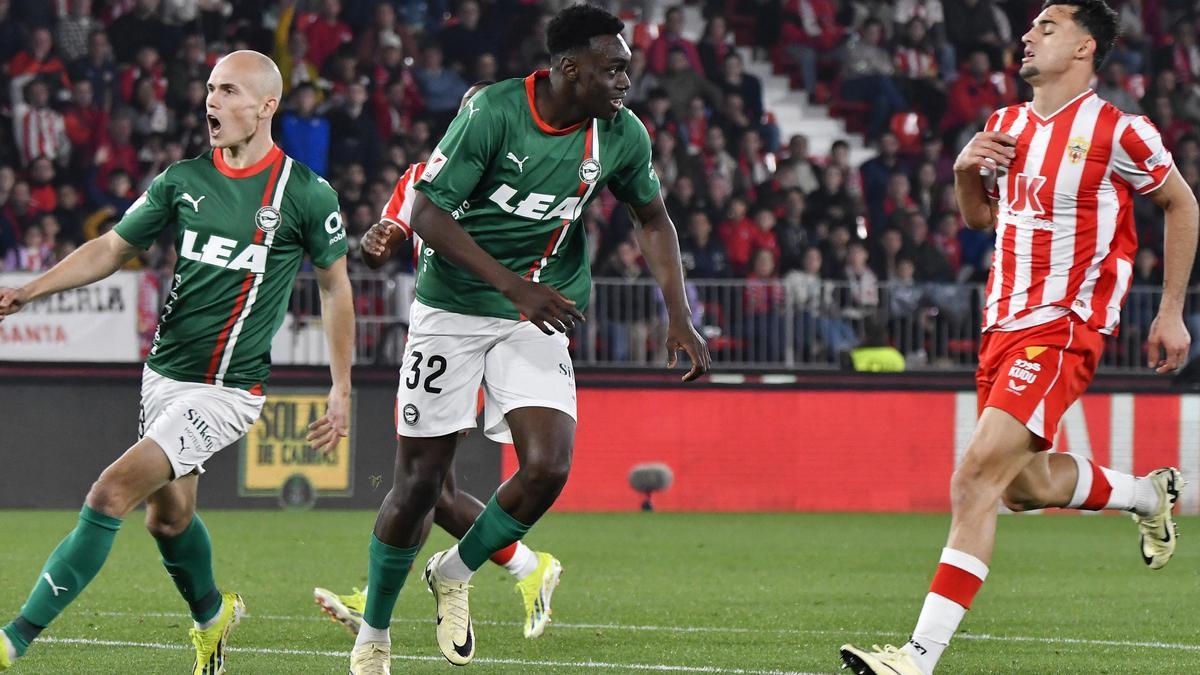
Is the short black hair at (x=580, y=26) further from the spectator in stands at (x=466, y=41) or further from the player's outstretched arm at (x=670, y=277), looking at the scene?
the spectator in stands at (x=466, y=41)

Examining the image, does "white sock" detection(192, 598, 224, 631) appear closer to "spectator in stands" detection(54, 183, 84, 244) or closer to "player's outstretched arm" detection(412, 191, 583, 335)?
"player's outstretched arm" detection(412, 191, 583, 335)

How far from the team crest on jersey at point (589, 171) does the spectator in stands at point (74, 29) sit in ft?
45.6

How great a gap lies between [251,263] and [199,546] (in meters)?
1.01

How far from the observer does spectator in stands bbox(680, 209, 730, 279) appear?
17.6 meters

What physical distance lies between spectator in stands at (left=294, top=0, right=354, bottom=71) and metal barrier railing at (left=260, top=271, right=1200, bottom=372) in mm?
4787

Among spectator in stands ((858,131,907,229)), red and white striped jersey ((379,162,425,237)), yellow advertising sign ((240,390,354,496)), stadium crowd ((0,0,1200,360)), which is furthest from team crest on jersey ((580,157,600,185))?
spectator in stands ((858,131,907,229))

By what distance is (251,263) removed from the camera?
6.30 m

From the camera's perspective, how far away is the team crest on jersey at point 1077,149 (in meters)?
6.55

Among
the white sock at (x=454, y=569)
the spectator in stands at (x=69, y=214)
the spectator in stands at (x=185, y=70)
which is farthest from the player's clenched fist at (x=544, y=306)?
the spectator in stands at (x=185, y=70)

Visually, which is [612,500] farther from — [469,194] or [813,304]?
[469,194]

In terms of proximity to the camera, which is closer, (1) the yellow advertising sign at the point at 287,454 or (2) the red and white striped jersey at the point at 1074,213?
(2) the red and white striped jersey at the point at 1074,213

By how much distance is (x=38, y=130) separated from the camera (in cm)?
1825

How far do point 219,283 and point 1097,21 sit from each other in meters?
3.29

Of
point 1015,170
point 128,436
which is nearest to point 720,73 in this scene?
point 128,436
